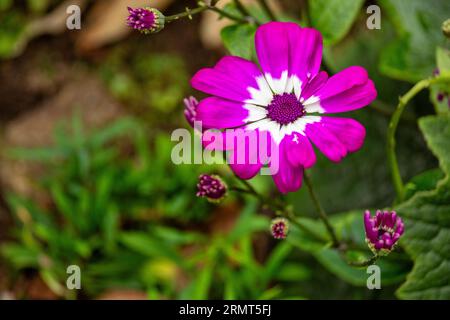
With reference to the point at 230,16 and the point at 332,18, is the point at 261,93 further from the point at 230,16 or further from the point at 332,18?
the point at 332,18

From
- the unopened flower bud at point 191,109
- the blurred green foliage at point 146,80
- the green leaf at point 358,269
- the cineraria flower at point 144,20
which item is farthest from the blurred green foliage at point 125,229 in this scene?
the cineraria flower at point 144,20

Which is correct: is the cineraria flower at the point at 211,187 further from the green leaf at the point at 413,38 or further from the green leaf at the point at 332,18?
the green leaf at the point at 413,38

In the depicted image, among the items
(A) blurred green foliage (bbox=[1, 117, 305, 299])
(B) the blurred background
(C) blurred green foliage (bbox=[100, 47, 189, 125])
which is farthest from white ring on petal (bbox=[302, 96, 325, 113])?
(C) blurred green foliage (bbox=[100, 47, 189, 125])

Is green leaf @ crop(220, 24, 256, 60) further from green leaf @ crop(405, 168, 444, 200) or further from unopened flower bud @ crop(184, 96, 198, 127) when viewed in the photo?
green leaf @ crop(405, 168, 444, 200)

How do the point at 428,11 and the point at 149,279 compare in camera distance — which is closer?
the point at 428,11
